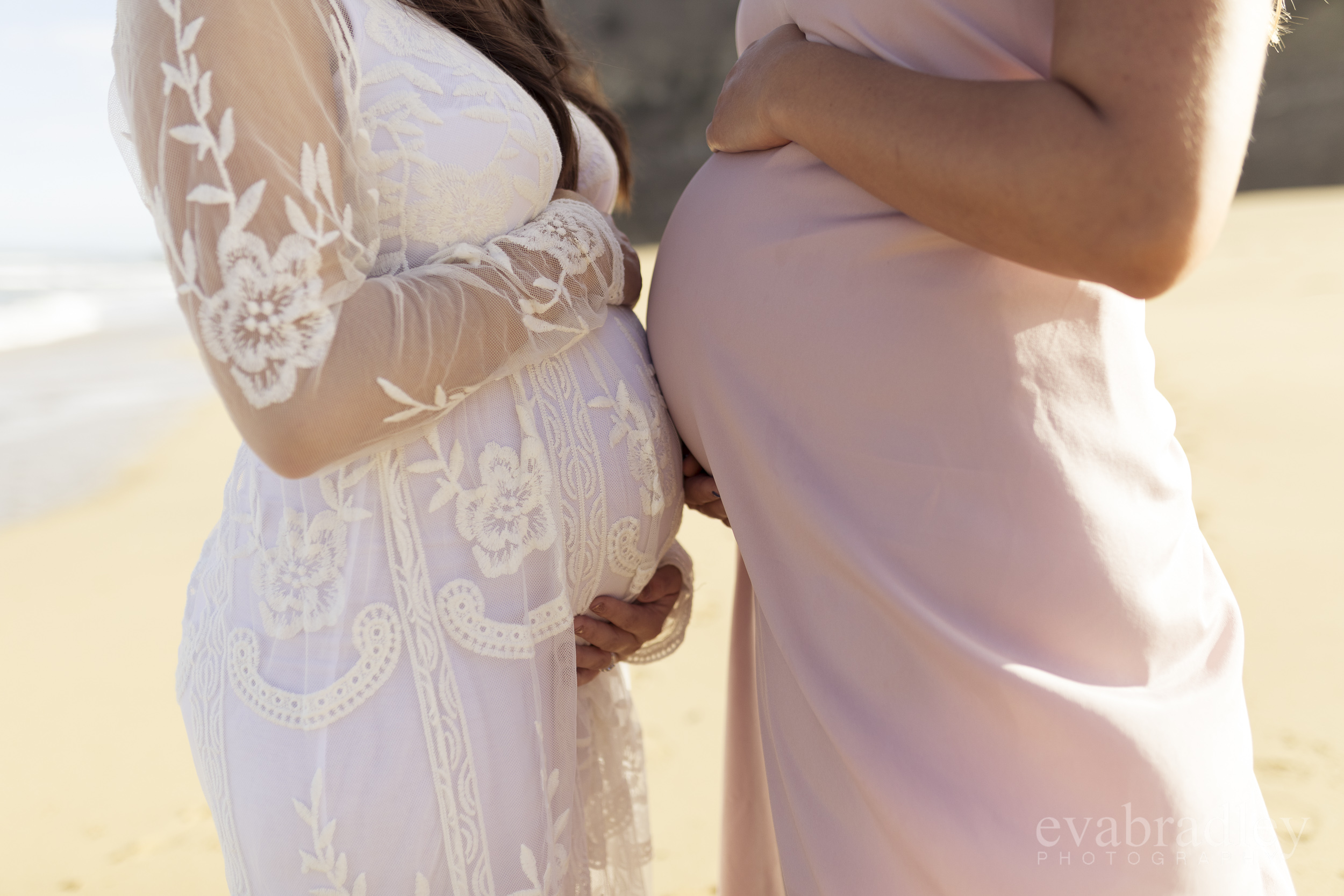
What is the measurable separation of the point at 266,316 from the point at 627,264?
19.8 inches

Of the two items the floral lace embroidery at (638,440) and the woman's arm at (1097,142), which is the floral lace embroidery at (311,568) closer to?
the floral lace embroidery at (638,440)

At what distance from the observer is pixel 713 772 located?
8.89ft

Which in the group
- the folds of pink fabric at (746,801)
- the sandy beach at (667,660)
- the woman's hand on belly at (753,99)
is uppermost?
the woman's hand on belly at (753,99)

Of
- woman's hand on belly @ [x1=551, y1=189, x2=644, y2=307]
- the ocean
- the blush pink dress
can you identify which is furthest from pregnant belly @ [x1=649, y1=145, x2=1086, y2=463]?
the ocean

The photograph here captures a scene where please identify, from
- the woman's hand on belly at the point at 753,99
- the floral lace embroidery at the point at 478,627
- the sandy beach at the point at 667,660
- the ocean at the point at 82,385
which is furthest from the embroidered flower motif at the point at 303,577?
the ocean at the point at 82,385

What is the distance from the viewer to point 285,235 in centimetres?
82

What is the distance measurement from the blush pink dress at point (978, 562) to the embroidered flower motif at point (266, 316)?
0.46 meters

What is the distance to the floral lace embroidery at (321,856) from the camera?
0.93 meters

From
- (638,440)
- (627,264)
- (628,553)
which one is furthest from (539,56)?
(628,553)

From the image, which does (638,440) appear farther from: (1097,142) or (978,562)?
(1097,142)

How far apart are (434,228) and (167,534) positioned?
455 centimetres

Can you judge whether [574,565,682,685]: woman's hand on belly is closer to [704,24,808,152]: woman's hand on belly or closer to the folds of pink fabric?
the folds of pink fabric

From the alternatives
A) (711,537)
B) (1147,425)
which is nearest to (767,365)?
(1147,425)

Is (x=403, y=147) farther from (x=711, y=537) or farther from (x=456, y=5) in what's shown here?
(x=711, y=537)
